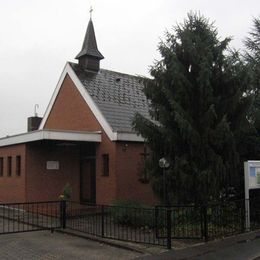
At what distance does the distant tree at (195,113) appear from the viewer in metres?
13.0

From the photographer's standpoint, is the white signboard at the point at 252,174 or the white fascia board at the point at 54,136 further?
the white fascia board at the point at 54,136

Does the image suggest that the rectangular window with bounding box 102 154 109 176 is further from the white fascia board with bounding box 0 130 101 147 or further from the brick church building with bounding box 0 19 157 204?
the white fascia board with bounding box 0 130 101 147

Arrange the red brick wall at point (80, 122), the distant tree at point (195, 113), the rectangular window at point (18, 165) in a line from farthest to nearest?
1. the rectangular window at point (18, 165)
2. the red brick wall at point (80, 122)
3. the distant tree at point (195, 113)

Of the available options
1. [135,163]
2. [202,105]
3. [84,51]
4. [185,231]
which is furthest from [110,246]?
[84,51]

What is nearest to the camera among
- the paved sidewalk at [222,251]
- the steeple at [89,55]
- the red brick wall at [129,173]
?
the paved sidewalk at [222,251]

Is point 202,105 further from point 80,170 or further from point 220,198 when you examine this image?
point 80,170

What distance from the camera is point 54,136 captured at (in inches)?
706

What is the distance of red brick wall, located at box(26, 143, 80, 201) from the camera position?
19.5 m

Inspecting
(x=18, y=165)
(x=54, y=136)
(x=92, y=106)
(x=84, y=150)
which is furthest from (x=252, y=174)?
(x=18, y=165)

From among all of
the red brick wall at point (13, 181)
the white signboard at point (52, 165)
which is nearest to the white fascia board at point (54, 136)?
the red brick wall at point (13, 181)

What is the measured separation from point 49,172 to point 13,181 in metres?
1.94

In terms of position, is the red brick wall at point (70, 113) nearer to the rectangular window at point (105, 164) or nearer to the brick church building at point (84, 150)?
the brick church building at point (84, 150)

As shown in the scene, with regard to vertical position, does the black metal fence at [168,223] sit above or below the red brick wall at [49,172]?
below

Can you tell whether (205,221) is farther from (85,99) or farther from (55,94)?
(55,94)
